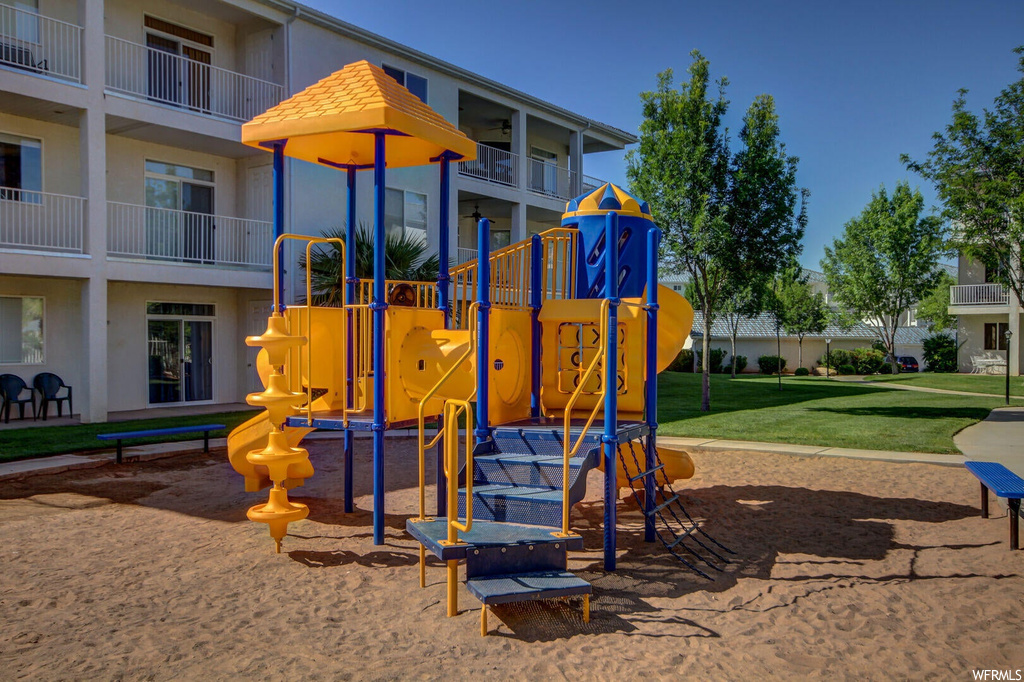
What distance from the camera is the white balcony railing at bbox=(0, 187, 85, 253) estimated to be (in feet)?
52.4

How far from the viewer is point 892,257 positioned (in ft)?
141

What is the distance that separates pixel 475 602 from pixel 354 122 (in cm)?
459

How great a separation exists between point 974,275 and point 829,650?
4439 centimetres

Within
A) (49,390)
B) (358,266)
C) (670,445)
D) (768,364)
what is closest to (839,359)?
(768,364)

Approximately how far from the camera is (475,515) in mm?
6418

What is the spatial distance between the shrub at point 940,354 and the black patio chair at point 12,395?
152ft

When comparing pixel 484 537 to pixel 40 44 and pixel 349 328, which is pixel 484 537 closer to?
pixel 349 328

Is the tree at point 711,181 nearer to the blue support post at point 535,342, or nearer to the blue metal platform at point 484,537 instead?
the blue support post at point 535,342

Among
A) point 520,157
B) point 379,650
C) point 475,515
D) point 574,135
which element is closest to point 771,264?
point 520,157

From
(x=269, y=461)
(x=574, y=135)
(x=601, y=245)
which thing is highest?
(x=574, y=135)

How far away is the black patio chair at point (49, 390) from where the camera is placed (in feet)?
55.0

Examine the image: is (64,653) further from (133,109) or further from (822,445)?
(133,109)

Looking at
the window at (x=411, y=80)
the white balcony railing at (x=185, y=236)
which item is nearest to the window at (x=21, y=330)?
the white balcony railing at (x=185, y=236)

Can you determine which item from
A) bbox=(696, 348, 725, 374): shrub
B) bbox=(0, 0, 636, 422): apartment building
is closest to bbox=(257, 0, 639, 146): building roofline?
bbox=(0, 0, 636, 422): apartment building
